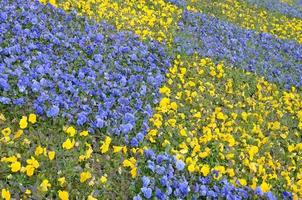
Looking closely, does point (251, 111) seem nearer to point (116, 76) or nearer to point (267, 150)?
point (267, 150)

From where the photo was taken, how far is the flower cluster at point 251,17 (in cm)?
1460

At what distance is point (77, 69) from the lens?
25.3 feet

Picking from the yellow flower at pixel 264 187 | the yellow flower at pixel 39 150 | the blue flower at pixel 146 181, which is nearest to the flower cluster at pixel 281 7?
the yellow flower at pixel 264 187

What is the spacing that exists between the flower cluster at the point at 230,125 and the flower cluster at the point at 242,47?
1.69 ft

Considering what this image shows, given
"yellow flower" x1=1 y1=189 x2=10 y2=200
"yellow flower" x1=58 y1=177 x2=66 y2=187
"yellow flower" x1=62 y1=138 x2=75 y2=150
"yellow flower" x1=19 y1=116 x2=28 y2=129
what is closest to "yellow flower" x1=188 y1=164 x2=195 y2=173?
"yellow flower" x1=62 y1=138 x2=75 y2=150

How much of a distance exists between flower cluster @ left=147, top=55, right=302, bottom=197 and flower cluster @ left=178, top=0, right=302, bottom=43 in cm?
446

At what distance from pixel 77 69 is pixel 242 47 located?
18.7 ft

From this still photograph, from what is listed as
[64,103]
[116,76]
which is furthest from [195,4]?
[64,103]

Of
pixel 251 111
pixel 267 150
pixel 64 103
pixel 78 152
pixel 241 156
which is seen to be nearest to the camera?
pixel 78 152

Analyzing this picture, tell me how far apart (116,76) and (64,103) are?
157 centimetres

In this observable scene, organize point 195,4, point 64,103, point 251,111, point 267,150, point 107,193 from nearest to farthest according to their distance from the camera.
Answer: point 107,193 → point 64,103 → point 267,150 → point 251,111 → point 195,4

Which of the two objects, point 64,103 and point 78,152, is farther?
point 64,103

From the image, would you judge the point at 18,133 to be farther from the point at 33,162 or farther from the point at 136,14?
the point at 136,14

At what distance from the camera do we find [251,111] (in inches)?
355
